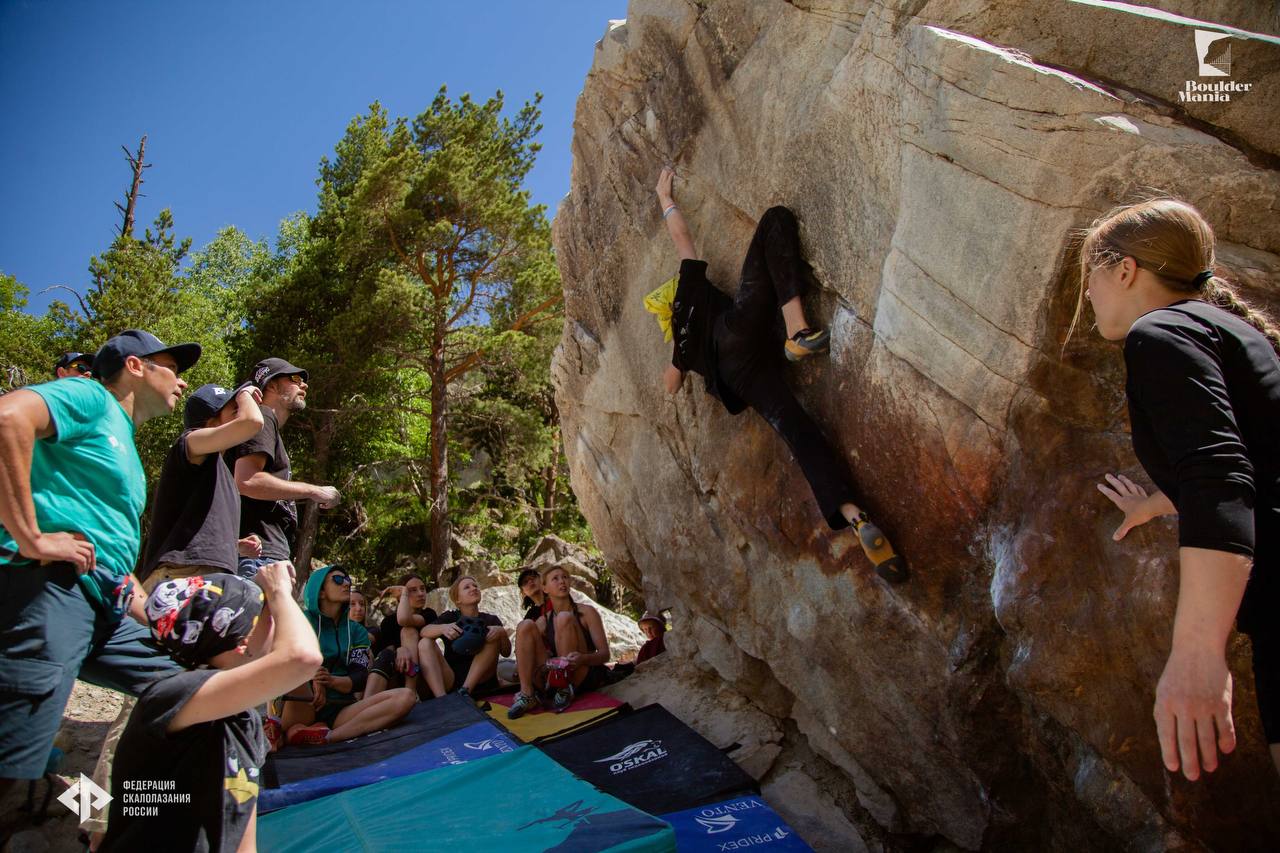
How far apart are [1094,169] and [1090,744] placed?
231 cm

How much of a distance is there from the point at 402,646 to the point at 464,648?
0.55 meters

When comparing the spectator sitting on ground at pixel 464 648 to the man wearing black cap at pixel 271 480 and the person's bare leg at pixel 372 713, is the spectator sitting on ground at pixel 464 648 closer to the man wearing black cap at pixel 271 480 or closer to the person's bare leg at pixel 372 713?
the person's bare leg at pixel 372 713

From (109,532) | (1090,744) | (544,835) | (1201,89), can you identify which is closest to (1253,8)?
(1201,89)

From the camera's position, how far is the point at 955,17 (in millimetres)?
3814

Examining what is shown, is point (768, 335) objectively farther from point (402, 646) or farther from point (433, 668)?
point (402, 646)

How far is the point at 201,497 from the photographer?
3.78m

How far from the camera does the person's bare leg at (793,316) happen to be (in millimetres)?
4535

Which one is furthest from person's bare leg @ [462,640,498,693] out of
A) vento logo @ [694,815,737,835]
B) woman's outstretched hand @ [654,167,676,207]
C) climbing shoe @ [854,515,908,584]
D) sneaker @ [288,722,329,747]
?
climbing shoe @ [854,515,908,584]

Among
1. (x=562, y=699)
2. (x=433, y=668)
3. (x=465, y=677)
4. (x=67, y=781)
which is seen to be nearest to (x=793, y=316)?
(x=562, y=699)

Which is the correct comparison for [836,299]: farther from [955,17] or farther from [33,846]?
[33,846]

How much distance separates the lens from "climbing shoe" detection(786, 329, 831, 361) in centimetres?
447

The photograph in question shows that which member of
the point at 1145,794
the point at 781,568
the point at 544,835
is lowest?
the point at 544,835

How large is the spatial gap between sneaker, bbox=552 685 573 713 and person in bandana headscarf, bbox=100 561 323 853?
4.24 metres

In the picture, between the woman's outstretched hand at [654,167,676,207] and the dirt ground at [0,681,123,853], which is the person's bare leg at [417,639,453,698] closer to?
the dirt ground at [0,681,123,853]
